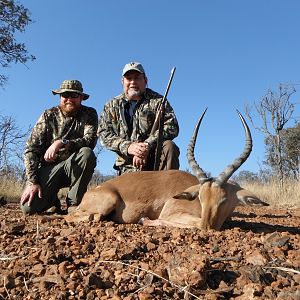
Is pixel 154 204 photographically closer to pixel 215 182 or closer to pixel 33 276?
pixel 215 182

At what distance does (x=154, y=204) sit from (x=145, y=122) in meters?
1.91

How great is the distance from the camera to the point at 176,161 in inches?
240

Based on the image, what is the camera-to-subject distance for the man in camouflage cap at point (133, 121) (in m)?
6.17

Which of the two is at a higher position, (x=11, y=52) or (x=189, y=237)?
(x=11, y=52)

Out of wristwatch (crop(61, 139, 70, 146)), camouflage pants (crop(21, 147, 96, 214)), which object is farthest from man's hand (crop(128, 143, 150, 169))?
wristwatch (crop(61, 139, 70, 146))

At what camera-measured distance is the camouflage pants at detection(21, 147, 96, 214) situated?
19.4ft

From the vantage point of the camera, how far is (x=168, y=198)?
15.9ft

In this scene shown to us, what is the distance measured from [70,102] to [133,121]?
103 cm

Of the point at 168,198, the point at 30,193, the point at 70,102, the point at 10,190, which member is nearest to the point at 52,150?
the point at 30,193

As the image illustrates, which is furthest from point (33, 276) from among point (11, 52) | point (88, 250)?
point (11, 52)

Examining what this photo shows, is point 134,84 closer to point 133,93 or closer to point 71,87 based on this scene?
point 133,93

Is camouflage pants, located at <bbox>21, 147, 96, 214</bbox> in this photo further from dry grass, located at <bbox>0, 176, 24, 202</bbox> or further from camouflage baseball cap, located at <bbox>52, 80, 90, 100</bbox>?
dry grass, located at <bbox>0, 176, 24, 202</bbox>

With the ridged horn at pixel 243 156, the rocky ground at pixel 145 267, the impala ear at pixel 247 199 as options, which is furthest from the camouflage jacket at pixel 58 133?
the rocky ground at pixel 145 267

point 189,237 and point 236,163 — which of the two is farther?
point 236,163
